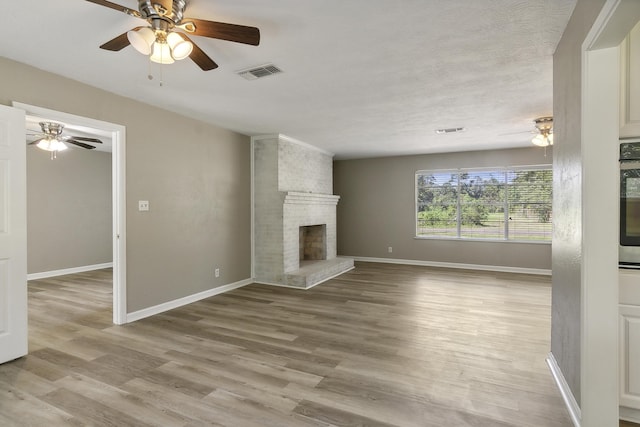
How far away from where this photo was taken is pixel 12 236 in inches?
105

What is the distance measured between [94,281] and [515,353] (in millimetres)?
6325

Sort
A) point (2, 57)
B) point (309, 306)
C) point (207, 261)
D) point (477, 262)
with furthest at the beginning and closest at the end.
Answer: point (477, 262) → point (207, 261) → point (309, 306) → point (2, 57)

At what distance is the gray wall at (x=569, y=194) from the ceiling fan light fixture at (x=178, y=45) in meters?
2.21

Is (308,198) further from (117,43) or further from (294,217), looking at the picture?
(117,43)

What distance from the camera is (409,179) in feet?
23.9

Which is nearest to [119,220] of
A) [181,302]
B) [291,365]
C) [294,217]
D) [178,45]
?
[181,302]

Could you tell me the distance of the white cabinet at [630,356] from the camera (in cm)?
179

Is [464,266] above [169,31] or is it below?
below

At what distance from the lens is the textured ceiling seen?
200 cm

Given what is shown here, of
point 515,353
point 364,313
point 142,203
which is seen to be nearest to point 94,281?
point 142,203

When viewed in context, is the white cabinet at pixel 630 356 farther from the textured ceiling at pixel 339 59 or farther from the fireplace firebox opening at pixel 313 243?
the fireplace firebox opening at pixel 313 243

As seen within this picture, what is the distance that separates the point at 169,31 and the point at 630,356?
10.9 feet

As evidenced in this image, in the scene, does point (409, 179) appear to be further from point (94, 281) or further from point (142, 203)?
point (94, 281)

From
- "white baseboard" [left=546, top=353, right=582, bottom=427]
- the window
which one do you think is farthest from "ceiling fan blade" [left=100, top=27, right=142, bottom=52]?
the window
